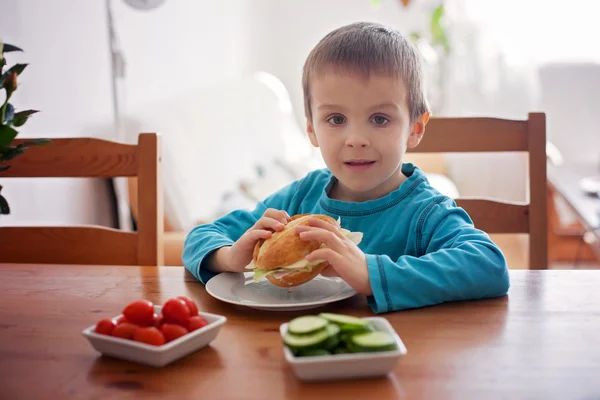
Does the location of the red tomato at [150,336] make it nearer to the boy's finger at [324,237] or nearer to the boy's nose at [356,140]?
the boy's finger at [324,237]

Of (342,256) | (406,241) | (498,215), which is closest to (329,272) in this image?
(342,256)

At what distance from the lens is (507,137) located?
1.62m

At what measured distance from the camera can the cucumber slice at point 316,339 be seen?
736 mm

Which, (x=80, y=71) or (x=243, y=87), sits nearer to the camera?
(x=80, y=71)

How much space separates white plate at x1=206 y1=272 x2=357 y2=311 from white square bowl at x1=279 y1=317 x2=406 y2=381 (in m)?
0.25

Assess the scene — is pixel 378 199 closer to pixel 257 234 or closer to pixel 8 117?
pixel 257 234

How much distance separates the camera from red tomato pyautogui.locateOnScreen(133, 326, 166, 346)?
78cm

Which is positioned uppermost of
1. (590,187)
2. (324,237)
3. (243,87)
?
(243,87)

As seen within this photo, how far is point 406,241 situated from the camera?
48.1 inches

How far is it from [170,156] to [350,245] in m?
1.88

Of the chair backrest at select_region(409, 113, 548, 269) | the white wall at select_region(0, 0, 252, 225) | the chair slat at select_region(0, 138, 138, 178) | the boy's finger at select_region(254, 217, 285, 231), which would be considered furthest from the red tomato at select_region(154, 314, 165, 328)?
the white wall at select_region(0, 0, 252, 225)

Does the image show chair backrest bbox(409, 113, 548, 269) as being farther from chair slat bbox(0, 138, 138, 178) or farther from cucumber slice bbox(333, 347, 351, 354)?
cucumber slice bbox(333, 347, 351, 354)

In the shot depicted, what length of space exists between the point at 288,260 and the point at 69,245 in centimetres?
71

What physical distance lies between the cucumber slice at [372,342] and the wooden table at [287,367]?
35 millimetres
